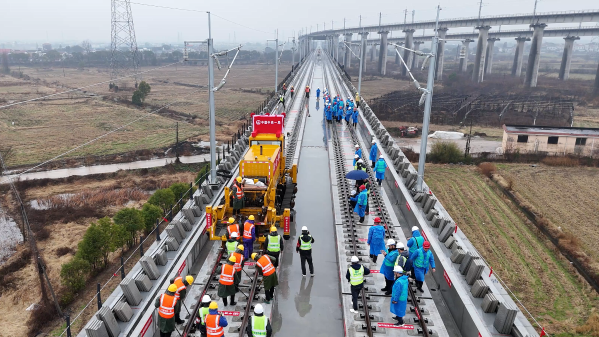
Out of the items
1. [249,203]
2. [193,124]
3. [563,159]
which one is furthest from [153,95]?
[249,203]

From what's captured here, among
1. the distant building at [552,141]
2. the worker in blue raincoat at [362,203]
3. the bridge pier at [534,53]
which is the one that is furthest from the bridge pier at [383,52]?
the worker in blue raincoat at [362,203]

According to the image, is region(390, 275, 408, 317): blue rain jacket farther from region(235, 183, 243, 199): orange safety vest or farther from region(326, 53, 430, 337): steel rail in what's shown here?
region(235, 183, 243, 199): orange safety vest

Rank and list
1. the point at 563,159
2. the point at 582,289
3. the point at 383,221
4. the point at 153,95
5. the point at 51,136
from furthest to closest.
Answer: the point at 153,95, the point at 51,136, the point at 563,159, the point at 582,289, the point at 383,221

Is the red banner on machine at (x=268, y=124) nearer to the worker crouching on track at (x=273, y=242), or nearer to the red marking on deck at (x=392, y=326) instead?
the worker crouching on track at (x=273, y=242)

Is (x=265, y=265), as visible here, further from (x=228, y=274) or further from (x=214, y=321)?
(x=214, y=321)

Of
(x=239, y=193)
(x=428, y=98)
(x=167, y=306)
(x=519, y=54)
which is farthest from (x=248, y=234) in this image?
(x=519, y=54)

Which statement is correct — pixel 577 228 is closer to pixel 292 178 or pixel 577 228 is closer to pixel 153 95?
pixel 292 178
